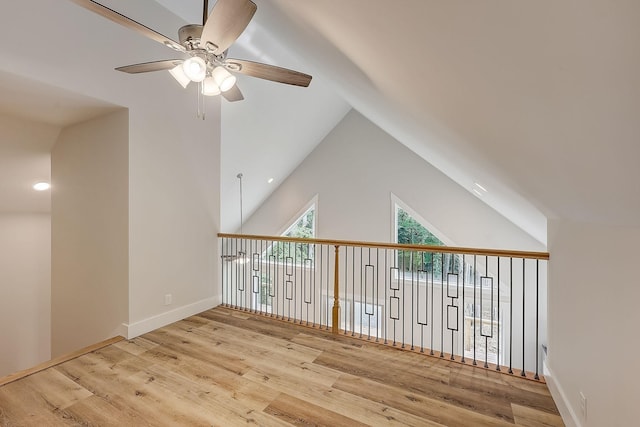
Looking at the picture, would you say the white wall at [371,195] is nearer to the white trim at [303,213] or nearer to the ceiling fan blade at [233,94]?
the white trim at [303,213]

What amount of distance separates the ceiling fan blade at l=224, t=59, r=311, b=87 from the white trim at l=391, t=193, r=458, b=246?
162 inches

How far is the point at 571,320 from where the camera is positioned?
5.90 ft

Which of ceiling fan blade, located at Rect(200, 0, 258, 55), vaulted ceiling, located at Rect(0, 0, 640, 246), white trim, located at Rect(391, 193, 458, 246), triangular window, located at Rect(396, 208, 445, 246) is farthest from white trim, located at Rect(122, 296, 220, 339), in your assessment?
triangular window, located at Rect(396, 208, 445, 246)

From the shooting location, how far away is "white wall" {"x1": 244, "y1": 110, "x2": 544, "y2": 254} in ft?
16.9

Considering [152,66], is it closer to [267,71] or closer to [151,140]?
[267,71]

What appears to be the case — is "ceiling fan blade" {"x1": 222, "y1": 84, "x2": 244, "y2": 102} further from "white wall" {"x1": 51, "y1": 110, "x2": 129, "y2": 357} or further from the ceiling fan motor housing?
"white wall" {"x1": 51, "y1": 110, "x2": 129, "y2": 357}

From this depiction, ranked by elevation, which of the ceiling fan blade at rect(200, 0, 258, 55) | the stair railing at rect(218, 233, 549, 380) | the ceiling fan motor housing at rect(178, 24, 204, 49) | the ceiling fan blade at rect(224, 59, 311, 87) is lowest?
the stair railing at rect(218, 233, 549, 380)

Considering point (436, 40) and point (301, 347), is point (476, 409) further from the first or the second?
point (436, 40)

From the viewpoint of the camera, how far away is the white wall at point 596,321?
1.23 meters

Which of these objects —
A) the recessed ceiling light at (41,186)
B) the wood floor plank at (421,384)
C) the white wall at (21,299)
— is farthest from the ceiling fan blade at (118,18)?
the white wall at (21,299)

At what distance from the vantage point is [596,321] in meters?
1.49

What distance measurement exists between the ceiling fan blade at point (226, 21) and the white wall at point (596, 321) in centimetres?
201

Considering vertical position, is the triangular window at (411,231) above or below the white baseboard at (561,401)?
above

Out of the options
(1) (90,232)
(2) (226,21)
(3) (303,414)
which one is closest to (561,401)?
(3) (303,414)
